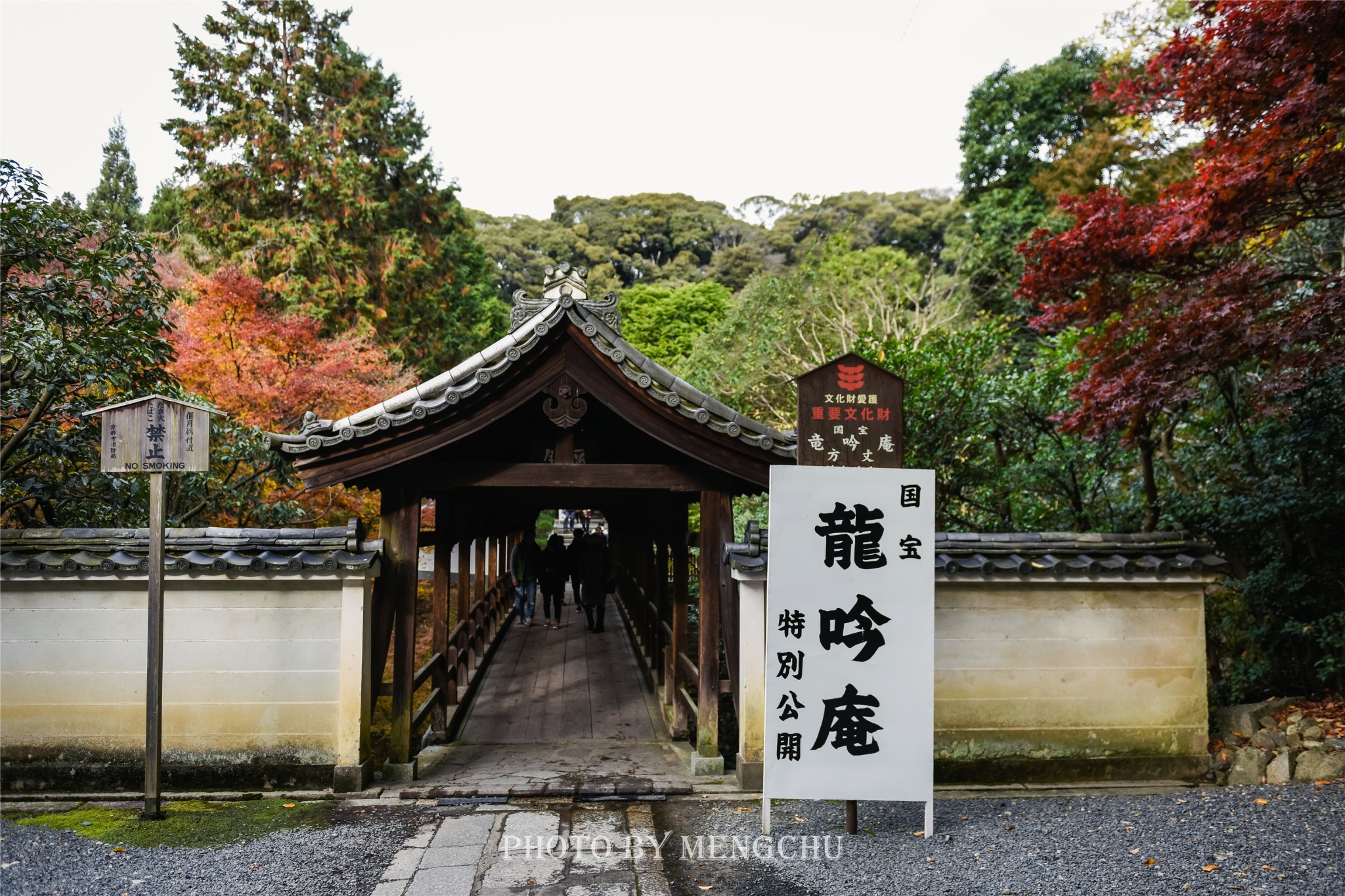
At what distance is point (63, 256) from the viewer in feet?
23.9

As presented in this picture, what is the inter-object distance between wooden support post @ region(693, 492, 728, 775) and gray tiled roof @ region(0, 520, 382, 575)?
272cm

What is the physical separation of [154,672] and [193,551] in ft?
3.21

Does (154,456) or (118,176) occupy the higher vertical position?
(118,176)

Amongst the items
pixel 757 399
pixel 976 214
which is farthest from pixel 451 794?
pixel 976 214

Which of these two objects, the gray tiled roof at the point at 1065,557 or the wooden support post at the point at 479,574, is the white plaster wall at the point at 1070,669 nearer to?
the gray tiled roof at the point at 1065,557

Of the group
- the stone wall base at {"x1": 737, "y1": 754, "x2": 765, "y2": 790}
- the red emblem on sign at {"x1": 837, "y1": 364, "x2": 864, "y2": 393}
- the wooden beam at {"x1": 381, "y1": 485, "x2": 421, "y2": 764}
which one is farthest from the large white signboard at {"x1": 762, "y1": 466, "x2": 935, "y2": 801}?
the wooden beam at {"x1": 381, "y1": 485, "x2": 421, "y2": 764}

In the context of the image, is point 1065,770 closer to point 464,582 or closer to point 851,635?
point 851,635

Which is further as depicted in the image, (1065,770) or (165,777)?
(1065,770)

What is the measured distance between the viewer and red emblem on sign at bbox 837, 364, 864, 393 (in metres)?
5.41

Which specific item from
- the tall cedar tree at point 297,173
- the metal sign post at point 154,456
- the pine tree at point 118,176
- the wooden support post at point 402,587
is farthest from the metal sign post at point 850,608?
the pine tree at point 118,176

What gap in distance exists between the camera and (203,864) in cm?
505

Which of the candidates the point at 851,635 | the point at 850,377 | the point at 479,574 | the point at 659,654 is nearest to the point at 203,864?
the point at 851,635

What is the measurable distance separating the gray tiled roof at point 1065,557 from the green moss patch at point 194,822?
370 centimetres

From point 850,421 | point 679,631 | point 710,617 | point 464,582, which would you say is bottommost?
point 679,631
